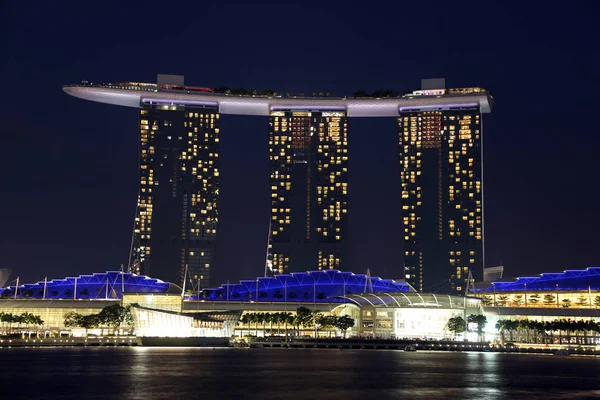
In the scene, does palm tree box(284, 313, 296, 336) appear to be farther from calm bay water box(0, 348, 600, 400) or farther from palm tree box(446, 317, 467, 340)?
calm bay water box(0, 348, 600, 400)

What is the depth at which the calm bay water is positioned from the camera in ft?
255

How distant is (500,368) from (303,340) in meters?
77.3

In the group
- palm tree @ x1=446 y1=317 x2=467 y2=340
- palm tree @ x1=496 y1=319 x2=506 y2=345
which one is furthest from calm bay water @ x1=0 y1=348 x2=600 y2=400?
palm tree @ x1=446 y1=317 x2=467 y2=340

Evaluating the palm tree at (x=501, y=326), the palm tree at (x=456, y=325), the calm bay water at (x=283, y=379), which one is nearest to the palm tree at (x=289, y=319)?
the palm tree at (x=456, y=325)

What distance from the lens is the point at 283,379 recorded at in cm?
9031

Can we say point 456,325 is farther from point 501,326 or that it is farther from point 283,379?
point 283,379

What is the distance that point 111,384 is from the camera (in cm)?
8425

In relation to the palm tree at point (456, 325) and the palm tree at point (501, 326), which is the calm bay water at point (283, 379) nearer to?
the palm tree at point (501, 326)

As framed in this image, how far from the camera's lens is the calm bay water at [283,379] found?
77750mm

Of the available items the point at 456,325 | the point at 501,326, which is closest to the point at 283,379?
the point at 501,326

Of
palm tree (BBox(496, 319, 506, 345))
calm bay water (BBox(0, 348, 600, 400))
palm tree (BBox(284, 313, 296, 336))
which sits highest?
palm tree (BBox(284, 313, 296, 336))

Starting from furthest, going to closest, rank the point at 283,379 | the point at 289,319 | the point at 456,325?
the point at 289,319, the point at 456,325, the point at 283,379

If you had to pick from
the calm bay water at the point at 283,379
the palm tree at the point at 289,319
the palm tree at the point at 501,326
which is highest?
the palm tree at the point at 289,319

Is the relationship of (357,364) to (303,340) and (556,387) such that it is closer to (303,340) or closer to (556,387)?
(556,387)
